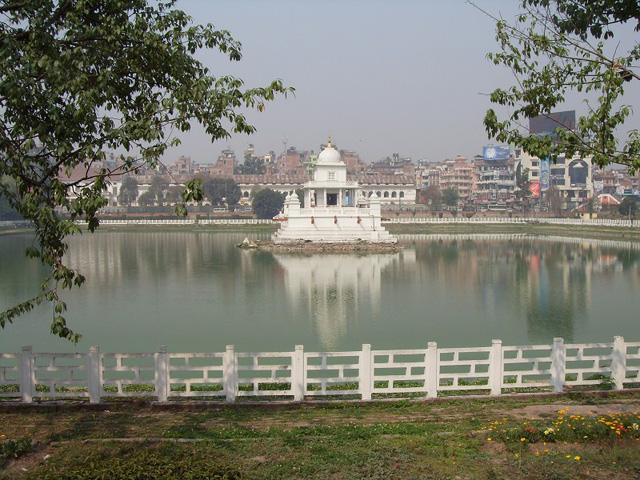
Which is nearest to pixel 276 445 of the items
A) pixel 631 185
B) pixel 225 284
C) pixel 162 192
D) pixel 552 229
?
pixel 225 284

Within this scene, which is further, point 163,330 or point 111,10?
point 163,330

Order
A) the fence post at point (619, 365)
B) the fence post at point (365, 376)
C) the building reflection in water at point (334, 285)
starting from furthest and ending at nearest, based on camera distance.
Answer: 1. the building reflection in water at point (334, 285)
2. the fence post at point (619, 365)
3. the fence post at point (365, 376)

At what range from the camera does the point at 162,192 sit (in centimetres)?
10631

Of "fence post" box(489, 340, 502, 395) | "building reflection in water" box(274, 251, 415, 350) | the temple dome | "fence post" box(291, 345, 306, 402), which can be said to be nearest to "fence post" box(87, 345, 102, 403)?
"fence post" box(291, 345, 306, 402)

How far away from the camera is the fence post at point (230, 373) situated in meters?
8.60

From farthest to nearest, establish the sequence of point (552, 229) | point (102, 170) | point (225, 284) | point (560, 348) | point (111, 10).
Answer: point (552, 229) < point (225, 284) < point (560, 348) < point (111, 10) < point (102, 170)

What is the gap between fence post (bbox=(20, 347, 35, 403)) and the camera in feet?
27.4

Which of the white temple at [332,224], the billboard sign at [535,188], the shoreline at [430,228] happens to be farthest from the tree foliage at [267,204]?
the billboard sign at [535,188]

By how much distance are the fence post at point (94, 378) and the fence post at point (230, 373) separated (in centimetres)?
161

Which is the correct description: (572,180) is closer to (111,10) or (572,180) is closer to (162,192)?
(162,192)

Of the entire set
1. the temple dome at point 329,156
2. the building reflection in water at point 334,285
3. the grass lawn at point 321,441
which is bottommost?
the building reflection in water at point 334,285

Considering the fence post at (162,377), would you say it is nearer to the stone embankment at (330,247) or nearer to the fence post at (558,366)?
the fence post at (558,366)

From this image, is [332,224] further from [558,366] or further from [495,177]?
[495,177]

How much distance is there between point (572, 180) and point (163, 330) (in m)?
96.7
